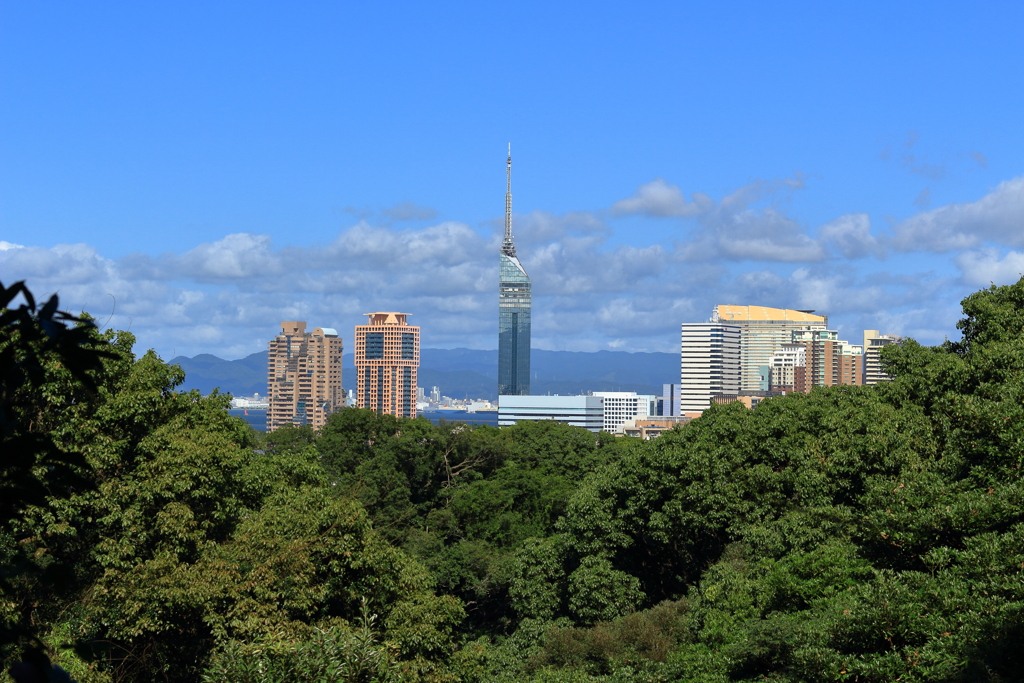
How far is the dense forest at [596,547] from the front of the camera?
10.4 metres

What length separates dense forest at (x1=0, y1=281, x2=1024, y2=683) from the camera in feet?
34.1

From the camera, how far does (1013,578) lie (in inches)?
384

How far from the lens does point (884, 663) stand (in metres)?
10.5

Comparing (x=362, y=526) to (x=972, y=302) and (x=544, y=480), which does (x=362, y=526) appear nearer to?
(x=972, y=302)

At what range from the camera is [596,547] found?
78.9 feet

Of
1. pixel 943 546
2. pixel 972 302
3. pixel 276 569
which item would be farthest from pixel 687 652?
pixel 972 302

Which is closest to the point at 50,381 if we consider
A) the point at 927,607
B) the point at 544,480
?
the point at 927,607

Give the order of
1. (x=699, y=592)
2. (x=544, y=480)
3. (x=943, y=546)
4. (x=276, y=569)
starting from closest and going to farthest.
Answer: (x=943, y=546) → (x=276, y=569) → (x=699, y=592) → (x=544, y=480)

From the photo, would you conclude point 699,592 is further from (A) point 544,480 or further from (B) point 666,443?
(A) point 544,480

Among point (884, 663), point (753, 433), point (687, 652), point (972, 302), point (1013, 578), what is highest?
point (972, 302)

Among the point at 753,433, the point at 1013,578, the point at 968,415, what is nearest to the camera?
the point at 1013,578

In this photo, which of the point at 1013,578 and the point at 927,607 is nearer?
the point at 1013,578

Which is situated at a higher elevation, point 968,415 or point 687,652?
point 968,415

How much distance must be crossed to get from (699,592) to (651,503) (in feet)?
10.9
